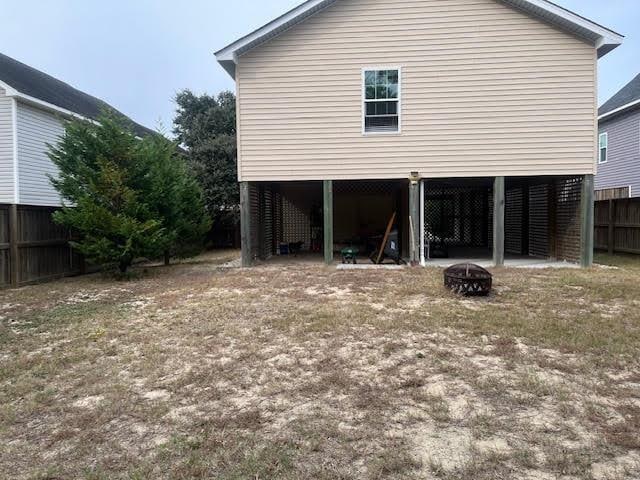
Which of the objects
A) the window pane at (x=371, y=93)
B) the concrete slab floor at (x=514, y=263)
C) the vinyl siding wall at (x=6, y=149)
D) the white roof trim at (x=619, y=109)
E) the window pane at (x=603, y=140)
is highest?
the white roof trim at (x=619, y=109)

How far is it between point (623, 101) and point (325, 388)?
59.8 feet

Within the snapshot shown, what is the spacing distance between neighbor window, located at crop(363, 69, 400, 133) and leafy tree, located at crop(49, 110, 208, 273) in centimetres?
482

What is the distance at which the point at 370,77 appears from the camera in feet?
34.2

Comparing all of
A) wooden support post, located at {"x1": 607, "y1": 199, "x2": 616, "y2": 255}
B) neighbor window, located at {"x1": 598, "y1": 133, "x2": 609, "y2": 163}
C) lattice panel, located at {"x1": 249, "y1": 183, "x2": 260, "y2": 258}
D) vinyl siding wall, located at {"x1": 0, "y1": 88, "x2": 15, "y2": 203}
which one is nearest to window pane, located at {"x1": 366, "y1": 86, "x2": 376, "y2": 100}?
lattice panel, located at {"x1": 249, "y1": 183, "x2": 260, "y2": 258}

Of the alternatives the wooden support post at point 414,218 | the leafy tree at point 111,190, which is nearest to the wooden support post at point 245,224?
the leafy tree at point 111,190

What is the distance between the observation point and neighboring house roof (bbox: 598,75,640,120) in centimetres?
1555

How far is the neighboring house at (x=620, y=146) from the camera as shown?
1578 centimetres

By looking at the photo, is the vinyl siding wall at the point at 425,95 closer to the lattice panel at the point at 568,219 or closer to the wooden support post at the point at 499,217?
the wooden support post at the point at 499,217

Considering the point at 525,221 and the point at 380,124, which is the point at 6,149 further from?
the point at 525,221

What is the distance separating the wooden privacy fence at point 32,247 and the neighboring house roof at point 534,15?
5.13 m

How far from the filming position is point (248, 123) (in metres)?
10.6

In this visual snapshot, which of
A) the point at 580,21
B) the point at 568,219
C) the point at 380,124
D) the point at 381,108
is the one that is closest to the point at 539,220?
the point at 568,219

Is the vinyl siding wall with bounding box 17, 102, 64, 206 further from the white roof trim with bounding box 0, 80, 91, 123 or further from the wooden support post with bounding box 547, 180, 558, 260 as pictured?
the wooden support post with bounding box 547, 180, 558, 260

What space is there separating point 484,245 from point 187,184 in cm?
1035
